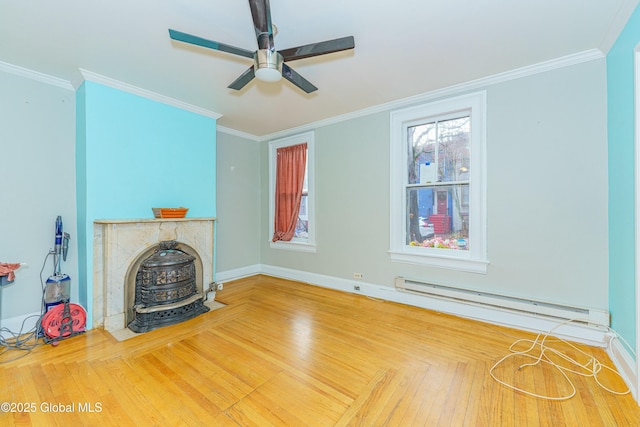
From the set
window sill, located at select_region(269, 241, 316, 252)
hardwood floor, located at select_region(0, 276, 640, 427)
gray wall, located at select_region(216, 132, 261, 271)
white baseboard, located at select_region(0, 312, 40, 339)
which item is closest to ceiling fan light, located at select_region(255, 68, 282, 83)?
hardwood floor, located at select_region(0, 276, 640, 427)

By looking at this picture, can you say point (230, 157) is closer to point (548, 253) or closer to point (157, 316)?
point (157, 316)

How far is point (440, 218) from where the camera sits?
3.19 meters

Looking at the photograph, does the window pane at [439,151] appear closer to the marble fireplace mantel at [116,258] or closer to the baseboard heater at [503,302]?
the baseboard heater at [503,302]

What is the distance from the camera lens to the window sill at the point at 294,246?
4.29m

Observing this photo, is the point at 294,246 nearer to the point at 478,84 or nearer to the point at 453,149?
the point at 453,149

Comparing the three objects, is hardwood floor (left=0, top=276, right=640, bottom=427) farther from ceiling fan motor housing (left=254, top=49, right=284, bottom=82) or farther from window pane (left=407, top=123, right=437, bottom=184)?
ceiling fan motor housing (left=254, top=49, right=284, bottom=82)

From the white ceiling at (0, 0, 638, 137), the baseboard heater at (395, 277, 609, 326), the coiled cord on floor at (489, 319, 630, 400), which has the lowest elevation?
the coiled cord on floor at (489, 319, 630, 400)

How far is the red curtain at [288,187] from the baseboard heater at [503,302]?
2.02m

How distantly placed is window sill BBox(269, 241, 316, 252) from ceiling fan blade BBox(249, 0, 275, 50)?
2963 mm

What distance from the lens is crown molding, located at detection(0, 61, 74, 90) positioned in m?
2.53

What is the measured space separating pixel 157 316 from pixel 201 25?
9.17 feet

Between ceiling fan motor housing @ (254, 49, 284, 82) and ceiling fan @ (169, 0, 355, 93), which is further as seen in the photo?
ceiling fan motor housing @ (254, 49, 284, 82)

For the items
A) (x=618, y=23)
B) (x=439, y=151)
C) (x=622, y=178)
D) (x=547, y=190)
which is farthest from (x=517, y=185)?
(x=618, y=23)

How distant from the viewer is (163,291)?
9.36ft
